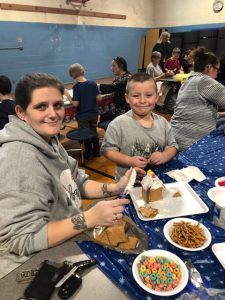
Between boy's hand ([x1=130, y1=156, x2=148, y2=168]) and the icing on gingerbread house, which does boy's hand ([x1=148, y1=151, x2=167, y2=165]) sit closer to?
boy's hand ([x1=130, y1=156, x2=148, y2=168])

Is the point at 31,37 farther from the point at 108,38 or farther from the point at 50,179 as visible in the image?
the point at 50,179

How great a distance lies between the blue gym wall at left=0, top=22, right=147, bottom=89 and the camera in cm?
473

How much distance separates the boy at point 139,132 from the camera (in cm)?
163

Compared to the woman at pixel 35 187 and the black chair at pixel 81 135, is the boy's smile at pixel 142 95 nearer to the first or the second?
the woman at pixel 35 187

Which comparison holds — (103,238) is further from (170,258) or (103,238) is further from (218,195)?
(218,195)

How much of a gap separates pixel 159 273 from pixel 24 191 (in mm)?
532

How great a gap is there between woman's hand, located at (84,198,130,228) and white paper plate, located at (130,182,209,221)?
0.71ft

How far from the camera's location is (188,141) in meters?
2.47

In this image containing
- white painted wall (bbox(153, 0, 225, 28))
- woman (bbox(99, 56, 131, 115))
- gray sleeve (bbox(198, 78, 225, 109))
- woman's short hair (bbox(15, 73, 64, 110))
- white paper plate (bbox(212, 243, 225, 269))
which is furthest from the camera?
white painted wall (bbox(153, 0, 225, 28))

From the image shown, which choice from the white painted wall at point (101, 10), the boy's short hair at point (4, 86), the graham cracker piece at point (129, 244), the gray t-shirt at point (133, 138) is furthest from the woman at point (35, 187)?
the white painted wall at point (101, 10)

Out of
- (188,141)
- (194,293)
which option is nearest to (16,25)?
(188,141)

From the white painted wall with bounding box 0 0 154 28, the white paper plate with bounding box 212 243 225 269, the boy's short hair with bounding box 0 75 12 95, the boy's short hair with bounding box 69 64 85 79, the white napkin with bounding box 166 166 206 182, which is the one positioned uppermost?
the white painted wall with bounding box 0 0 154 28

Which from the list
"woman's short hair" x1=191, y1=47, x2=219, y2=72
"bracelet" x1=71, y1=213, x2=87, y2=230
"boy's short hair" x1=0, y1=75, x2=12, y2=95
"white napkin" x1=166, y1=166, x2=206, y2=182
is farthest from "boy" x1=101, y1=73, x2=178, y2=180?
"boy's short hair" x1=0, y1=75, x2=12, y2=95

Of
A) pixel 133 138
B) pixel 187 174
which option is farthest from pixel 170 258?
pixel 133 138
